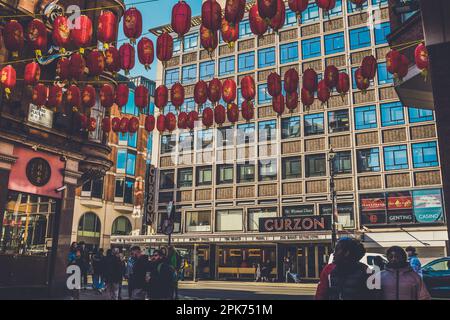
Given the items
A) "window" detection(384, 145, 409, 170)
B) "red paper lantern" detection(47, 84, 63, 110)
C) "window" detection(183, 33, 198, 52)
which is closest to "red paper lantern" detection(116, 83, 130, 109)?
"red paper lantern" detection(47, 84, 63, 110)

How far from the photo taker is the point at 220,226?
1352 inches

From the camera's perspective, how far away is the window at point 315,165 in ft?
102

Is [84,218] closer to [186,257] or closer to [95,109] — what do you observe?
[186,257]

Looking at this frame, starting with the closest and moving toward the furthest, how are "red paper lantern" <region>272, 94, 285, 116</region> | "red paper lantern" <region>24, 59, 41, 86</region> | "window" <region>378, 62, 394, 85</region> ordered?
"red paper lantern" <region>24, 59, 41, 86</region>, "red paper lantern" <region>272, 94, 285, 116</region>, "window" <region>378, 62, 394, 85</region>

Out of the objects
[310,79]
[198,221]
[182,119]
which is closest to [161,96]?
[182,119]

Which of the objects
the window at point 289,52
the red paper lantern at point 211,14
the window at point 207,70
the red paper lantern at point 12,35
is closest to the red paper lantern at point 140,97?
the red paper lantern at point 12,35

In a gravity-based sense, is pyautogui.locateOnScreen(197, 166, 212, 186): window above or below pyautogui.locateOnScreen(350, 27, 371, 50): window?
below

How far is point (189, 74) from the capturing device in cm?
3888

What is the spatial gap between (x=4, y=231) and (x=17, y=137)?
2.91 meters

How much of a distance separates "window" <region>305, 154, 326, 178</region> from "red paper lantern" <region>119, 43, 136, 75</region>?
21.6 m

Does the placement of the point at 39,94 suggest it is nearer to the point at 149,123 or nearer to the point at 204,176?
the point at 149,123

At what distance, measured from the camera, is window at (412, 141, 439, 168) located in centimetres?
2769

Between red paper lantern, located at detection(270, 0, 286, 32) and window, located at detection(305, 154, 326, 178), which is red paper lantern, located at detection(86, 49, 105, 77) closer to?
red paper lantern, located at detection(270, 0, 286, 32)

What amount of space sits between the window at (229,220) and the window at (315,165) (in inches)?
247
